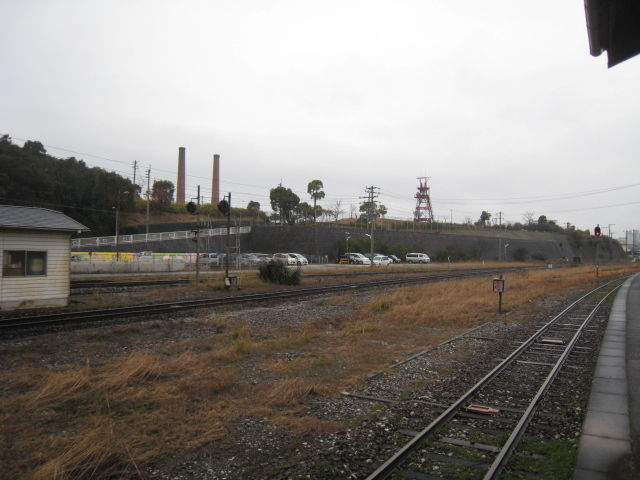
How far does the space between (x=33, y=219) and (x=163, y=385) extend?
13.7 meters

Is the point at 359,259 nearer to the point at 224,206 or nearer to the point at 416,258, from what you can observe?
the point at 416,258

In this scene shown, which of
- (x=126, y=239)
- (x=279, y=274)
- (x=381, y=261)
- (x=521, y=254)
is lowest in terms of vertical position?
(x=279, y=274)

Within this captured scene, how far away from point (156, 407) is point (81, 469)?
220 cm

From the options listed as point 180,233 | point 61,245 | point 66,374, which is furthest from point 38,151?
point 66,374

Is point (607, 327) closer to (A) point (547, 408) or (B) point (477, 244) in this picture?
(A) point (547, 408)

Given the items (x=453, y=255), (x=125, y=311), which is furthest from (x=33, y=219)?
(x=453, y=255)

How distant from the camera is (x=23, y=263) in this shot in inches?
706

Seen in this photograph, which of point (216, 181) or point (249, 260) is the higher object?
point (216, 181)

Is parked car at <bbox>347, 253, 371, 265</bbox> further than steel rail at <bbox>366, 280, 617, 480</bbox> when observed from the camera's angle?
Yes

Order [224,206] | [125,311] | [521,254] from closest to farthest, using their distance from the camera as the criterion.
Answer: [125,311] → [224,206] → [521,254]

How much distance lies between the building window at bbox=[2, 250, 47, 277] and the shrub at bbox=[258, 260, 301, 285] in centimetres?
1593

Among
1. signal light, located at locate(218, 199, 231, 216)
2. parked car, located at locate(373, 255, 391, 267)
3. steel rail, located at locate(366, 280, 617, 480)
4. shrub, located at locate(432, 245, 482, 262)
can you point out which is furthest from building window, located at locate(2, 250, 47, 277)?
shrub, located at locate(432, 245, 482, 262)

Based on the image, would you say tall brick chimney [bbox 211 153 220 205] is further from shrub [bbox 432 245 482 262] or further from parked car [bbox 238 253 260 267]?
shrub [bbox 432 245 482 262]

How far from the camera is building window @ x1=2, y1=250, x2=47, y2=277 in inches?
683
